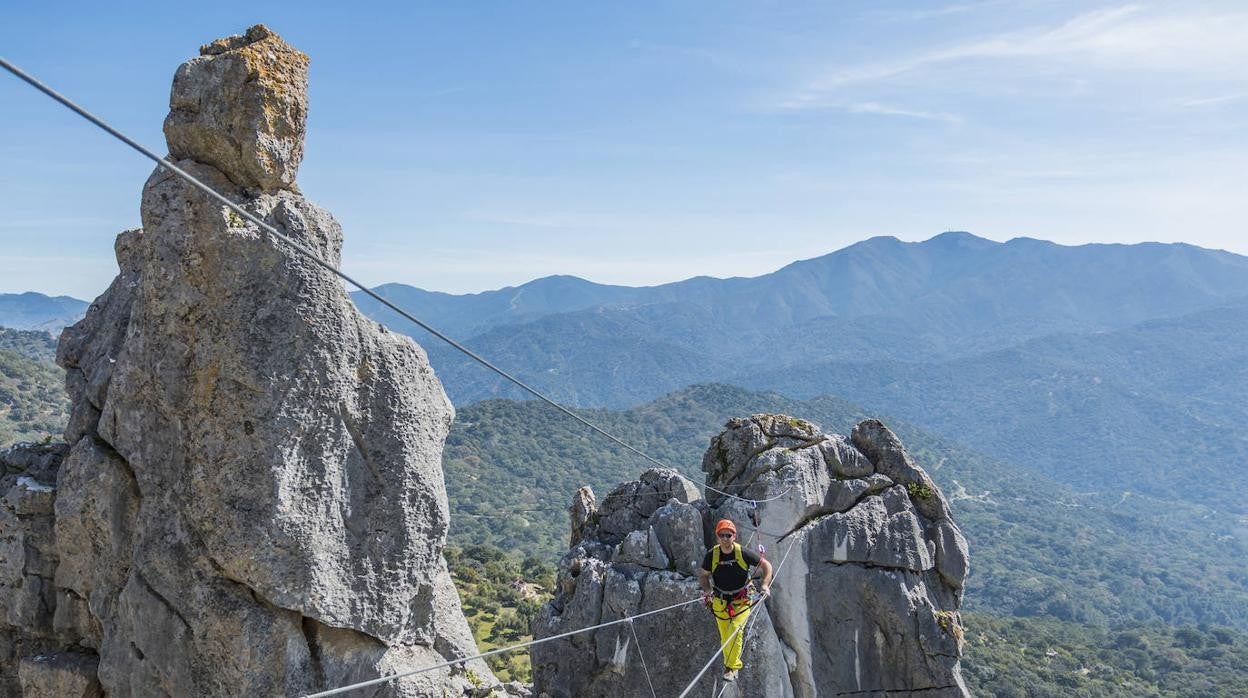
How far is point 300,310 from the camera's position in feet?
28.1

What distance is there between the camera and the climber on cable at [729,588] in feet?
39.8

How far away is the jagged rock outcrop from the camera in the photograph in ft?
27.2

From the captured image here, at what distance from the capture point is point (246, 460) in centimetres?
824

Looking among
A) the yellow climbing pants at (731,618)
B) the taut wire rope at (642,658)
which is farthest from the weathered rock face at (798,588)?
the yellow climbing pants at (731,618)

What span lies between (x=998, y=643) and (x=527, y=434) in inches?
4256

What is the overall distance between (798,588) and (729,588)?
416cm

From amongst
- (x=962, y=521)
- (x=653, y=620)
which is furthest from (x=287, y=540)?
(x=962, y=521)

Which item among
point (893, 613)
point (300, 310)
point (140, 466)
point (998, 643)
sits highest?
→ point (300, 310)

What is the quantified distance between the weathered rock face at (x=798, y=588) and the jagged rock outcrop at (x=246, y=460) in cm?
667

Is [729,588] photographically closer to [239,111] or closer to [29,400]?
[239,111]

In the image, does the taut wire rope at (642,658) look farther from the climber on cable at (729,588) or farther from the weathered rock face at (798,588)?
the climber on cable at (729,588)

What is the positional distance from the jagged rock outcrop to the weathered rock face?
21.9 feet

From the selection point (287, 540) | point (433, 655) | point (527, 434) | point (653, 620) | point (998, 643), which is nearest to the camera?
point (287, 540)

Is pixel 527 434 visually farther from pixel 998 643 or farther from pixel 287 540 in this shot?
pixel 287 540
